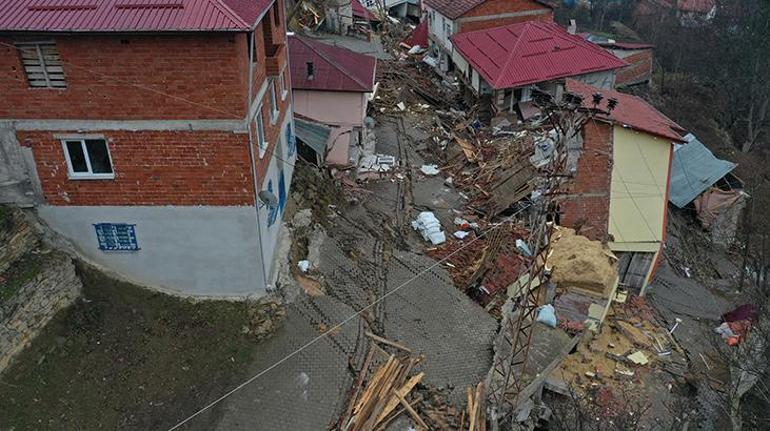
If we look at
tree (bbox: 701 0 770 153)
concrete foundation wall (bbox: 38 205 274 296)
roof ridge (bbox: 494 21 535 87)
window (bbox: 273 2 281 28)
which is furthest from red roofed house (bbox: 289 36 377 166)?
tree (bbox: 701 0 770 153)

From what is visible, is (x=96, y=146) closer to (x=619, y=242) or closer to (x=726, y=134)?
(x=619, y=242)

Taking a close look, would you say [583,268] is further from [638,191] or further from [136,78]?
[136,78]

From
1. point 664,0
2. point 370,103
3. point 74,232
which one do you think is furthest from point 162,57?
point 664,0

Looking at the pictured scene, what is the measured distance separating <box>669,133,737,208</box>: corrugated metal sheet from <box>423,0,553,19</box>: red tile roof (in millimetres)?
13935

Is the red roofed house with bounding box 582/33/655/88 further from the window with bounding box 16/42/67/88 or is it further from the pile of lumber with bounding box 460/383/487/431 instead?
the window with bounding box 16/42/67/88

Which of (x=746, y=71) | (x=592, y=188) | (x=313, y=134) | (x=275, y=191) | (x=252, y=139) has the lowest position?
(x=746, y=71)

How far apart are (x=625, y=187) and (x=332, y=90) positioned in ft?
37.4

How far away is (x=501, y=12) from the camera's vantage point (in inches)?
1500

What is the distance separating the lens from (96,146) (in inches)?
525

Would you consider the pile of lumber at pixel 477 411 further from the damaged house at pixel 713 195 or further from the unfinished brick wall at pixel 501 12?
the unfinished brick wall at pixel 501 12

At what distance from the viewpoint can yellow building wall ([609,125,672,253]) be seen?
2000 centimetres

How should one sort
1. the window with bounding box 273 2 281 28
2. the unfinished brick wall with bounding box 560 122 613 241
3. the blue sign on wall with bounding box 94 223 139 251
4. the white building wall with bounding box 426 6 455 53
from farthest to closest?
the white building wall with bounding box 426 6 455 53 → the unfinished brick wall with bounding box 560 122 613 241 → the window with bounding box 273 2 281 28 → the blue sign on wall with bounding box 94 223 139 251

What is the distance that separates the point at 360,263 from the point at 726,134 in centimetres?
4115

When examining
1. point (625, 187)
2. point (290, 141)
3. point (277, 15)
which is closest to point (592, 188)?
point (625, 187)
